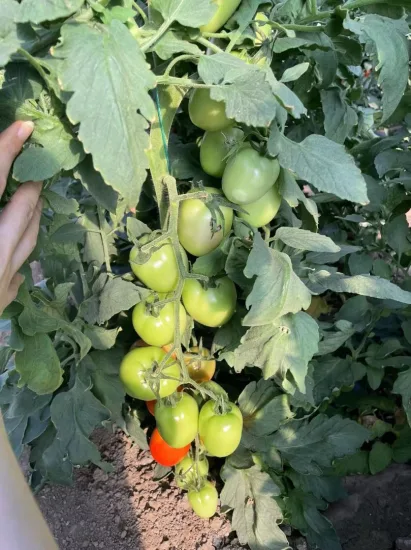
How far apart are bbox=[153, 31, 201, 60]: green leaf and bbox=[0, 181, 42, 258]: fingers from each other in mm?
224

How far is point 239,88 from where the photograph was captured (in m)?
0.60

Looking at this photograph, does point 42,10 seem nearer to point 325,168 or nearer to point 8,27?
point 8,27

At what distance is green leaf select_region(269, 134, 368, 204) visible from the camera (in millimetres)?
650

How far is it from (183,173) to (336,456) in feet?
2.21

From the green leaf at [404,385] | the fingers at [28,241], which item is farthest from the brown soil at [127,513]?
the fingers at [28,241]

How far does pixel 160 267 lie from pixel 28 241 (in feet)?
0.67

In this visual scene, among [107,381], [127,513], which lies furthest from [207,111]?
[127,513]

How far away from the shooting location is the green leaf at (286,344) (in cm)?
81

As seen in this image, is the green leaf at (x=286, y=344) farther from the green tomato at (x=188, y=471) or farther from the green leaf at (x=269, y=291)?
the green tomato at (x=188, y=471)

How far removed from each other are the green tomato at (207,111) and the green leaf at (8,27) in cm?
25

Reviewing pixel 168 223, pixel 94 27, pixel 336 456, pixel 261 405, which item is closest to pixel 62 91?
pixel 94 27

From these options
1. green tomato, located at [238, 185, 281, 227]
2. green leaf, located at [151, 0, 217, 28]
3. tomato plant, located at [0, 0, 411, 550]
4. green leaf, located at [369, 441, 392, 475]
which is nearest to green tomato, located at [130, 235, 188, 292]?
tomato plant, located at [0, 0, 411, 550]

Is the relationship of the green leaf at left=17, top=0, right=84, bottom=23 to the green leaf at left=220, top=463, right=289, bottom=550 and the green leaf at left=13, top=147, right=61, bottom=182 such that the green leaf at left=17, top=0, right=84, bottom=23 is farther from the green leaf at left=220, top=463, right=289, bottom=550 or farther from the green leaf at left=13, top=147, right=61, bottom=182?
the green leaf at left=220, top=463, right=289, bottom=550

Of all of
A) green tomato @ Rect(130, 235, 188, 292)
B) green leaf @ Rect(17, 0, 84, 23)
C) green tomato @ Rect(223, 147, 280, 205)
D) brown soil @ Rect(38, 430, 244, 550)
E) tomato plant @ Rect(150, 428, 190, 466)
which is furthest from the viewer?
brown soil @ Rect(38, 430, 244, 550)
